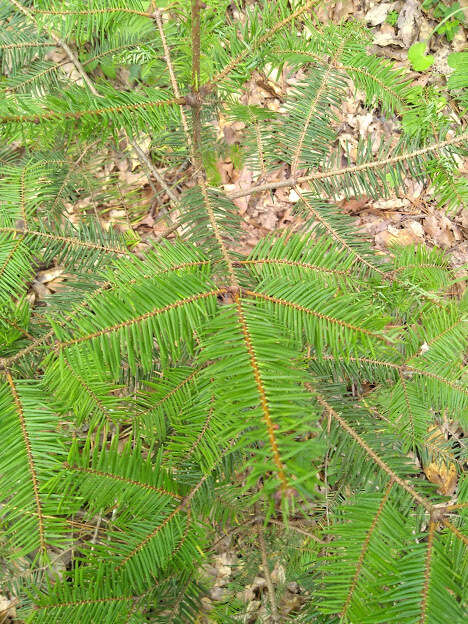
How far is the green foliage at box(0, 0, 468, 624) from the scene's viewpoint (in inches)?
25.3

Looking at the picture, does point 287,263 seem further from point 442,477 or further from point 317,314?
point 442,477

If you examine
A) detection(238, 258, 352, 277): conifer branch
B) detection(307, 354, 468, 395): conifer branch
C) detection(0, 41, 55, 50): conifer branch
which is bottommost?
detection(307, 354, 468, 395): conifer branch

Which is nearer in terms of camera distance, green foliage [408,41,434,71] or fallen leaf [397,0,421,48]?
green foliage [408,41,434,71]

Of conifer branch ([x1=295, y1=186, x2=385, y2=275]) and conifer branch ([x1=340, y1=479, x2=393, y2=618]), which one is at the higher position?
conifer branch ([x1=295, y1=186, x2=385, y2=275])

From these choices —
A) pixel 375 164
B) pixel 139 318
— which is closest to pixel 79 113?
pixel 139 318

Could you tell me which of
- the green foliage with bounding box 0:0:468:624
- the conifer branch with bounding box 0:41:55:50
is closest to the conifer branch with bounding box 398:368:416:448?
the green foliage with bounding box 0:0:468:624

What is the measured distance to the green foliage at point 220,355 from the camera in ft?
2.11

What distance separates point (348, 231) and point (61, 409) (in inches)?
34.2

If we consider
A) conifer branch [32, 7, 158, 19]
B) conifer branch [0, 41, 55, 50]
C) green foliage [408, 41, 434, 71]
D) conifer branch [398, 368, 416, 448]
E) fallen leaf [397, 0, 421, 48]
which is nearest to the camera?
conifer branch [32, 7, 158, 19]

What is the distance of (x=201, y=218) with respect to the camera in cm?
95

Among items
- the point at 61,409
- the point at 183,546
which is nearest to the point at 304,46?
the point at 61,409

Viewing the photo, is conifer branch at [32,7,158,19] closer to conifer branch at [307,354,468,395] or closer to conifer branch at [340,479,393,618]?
conifer branch at [307,354,468,395]

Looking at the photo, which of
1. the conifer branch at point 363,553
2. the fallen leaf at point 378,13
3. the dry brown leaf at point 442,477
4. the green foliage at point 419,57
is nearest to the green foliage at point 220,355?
the conifer branch at point 363,553

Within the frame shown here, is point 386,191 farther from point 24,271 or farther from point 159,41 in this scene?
point 24,271
